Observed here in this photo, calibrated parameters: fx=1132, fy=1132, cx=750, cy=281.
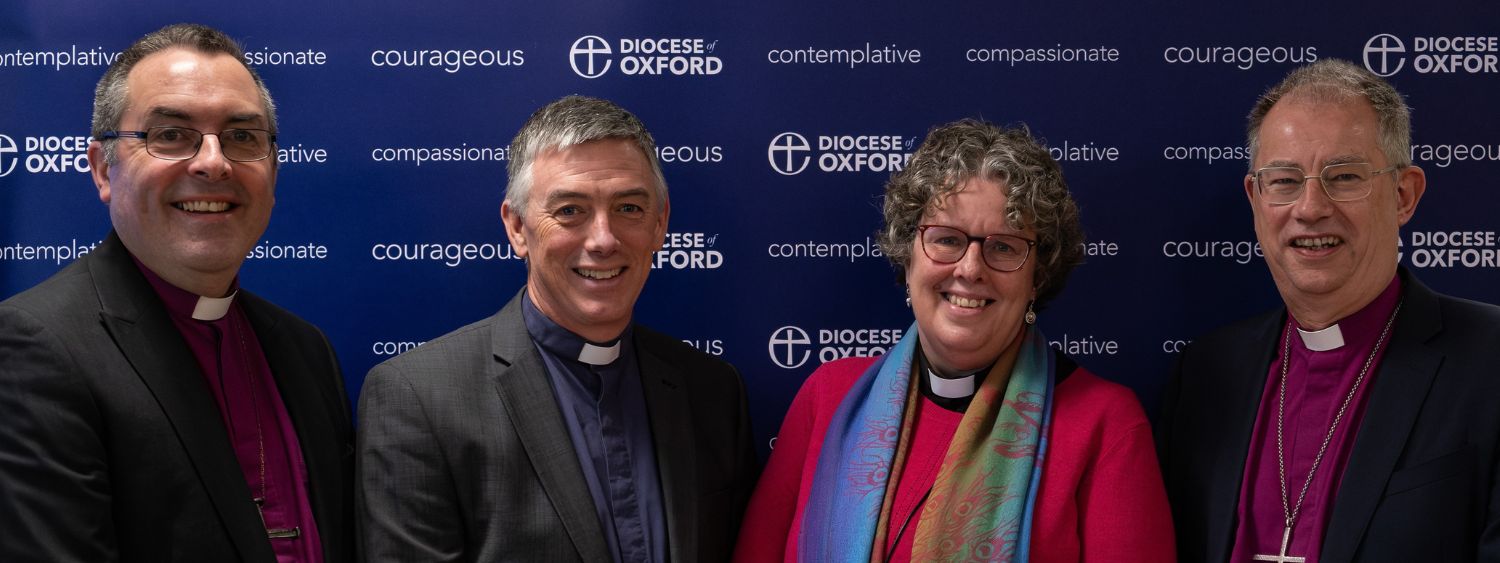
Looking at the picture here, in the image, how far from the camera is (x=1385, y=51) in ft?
11.4

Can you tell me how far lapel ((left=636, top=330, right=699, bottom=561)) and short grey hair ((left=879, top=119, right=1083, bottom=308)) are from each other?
68cm

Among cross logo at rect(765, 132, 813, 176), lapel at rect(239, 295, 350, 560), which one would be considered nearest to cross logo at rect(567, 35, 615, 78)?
cross logo at rect(765, 132, 813, 176)

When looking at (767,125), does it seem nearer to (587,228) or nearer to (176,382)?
(587,228)

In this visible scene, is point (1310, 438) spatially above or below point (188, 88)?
below

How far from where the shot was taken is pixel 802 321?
143 inches

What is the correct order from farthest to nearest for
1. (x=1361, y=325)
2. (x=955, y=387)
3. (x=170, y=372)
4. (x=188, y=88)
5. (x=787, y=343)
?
(x=787, y=343) < (x=955, y=387) < (x=1361, y=325) < (x=188, y=88) < (x=170, y=372)

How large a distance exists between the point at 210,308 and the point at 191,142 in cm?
39

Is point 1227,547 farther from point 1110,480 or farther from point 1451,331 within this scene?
point 1451,331

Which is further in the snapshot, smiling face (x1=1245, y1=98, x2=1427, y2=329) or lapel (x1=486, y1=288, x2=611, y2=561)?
smiling face (x1=1245, y1=98, x2=1427, y2=329)

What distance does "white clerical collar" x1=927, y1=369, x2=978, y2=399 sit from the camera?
2.94 meters

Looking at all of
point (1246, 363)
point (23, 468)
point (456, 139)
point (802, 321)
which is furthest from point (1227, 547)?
point (23, 468)

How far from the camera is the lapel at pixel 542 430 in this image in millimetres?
2666

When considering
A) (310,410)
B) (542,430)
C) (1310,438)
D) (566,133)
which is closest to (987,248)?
(1310,438)

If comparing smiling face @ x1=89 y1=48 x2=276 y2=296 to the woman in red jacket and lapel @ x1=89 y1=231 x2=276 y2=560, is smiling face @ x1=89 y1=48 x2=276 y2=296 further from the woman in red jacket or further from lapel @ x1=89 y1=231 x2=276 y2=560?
the woman in red jacket
